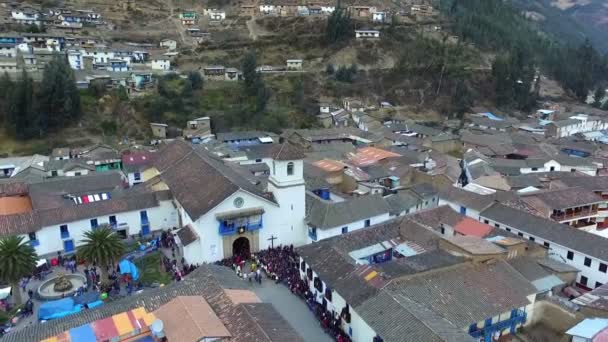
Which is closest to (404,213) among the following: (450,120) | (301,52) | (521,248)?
(521,248)

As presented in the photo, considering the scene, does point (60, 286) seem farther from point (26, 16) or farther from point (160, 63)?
point (26, 16)

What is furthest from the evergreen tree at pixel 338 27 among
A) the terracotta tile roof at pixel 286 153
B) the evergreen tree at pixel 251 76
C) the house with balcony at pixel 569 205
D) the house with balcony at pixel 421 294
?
the house with balcony at pixel 421 294

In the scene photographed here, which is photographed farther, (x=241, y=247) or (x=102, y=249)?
(x=241, y=247)

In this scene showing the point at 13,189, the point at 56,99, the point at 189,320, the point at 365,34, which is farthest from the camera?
the point at 365,34

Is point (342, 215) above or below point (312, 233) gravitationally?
above

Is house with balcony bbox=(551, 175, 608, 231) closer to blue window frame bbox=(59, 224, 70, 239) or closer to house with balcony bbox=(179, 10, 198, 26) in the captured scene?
blue window frame bbox=(59, 224, 70, 239)

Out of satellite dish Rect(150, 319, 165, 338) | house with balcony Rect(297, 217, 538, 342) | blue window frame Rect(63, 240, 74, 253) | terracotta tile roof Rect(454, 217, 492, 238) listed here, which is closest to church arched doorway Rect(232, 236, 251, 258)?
house with balcony Rect(297, 217, 538, 342)

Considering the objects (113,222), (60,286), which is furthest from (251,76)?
(60,286)
